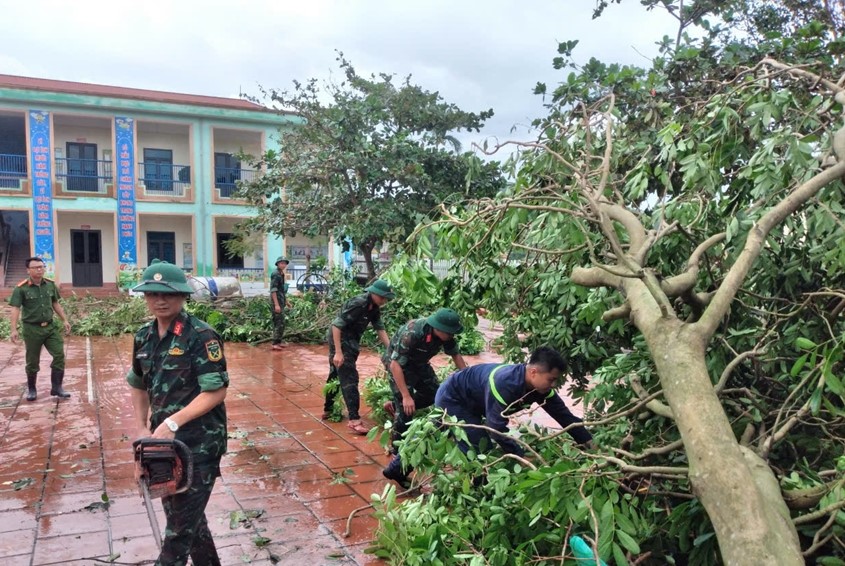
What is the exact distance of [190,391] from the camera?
3061 millimetres

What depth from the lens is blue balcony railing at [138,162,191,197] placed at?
23.6 metres

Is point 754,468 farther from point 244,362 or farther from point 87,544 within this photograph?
point 244,362

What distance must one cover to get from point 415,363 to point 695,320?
8.00ft

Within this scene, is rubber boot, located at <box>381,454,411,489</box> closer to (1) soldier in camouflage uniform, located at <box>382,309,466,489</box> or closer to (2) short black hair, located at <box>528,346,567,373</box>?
(1) soldier in camouflage uniform, located at <box>382,309,466,489</box>

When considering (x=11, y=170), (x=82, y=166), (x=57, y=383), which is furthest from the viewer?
(x=82, y=166)

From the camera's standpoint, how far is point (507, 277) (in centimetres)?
415

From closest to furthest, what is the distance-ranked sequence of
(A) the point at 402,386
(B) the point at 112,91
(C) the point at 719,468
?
(C) the point at 719,468 < (A) the point at 402,386 < (B) the point at 112,91

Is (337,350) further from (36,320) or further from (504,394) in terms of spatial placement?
(36,320)

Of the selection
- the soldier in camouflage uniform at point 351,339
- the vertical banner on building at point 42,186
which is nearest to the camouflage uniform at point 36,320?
the soldier in camouflage uniform at point 351,339

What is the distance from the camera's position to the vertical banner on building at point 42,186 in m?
21.1

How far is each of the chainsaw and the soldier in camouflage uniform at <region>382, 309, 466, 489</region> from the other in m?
1.90

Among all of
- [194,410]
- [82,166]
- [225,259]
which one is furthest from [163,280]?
[82,166]

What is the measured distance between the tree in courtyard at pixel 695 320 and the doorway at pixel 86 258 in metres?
23.0

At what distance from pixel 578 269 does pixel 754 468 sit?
117 centimetres
